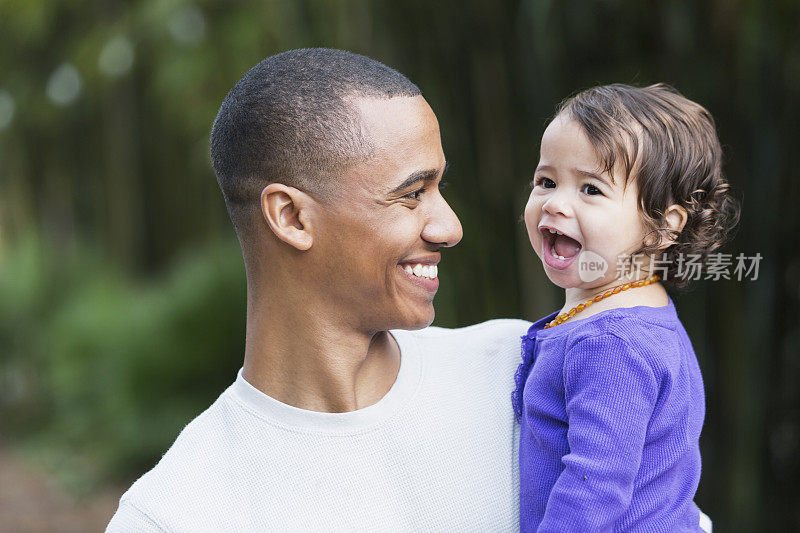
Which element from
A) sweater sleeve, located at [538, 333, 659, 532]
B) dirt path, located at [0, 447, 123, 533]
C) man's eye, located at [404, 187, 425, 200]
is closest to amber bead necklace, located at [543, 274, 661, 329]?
sweater sleeve, located at [538, 333, 659, 532]

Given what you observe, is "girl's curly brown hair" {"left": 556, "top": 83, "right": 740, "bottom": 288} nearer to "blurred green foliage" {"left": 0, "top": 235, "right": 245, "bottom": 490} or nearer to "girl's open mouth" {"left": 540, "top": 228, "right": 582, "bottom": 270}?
"girl's open mouth" {"left": 540, "top": 228, "right": 582, "bottom": 270}

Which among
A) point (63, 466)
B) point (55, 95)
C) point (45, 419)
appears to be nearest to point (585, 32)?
point (63, 466)

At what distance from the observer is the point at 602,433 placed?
4.20 feet

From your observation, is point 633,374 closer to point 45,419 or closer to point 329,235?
point 329,235

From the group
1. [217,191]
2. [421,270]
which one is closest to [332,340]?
[421,270]

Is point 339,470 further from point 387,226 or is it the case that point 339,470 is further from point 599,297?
point 599,297

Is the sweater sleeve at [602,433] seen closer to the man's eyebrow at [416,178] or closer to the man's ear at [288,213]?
the man's eyebrow at [416,178]

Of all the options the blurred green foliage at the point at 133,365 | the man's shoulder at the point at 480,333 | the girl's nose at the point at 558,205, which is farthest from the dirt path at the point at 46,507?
the girl's nose at the point at 558,205

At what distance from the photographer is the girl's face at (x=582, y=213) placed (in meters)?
1.44

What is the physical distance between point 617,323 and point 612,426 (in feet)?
0.58

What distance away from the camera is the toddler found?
1291 millimetres

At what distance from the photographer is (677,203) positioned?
1515 millimetres

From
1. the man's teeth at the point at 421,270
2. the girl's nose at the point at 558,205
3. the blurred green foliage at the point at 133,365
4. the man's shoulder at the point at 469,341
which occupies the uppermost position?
the girl's nose at the point at 558,205

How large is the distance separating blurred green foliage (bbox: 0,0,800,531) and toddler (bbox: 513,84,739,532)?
0.66m
